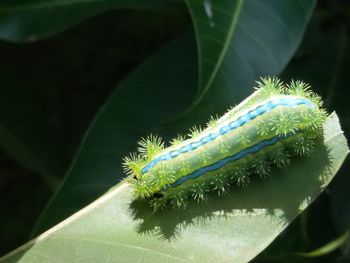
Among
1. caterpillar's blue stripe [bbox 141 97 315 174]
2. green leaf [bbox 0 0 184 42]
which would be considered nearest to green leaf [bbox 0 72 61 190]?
green leaf [bbox 0 0 184 42]

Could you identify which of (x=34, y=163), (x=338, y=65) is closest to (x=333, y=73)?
(x=338, y=65)

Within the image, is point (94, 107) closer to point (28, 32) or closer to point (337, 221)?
point (28, 32)

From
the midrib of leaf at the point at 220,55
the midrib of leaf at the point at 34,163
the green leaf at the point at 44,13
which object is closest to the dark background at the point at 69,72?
the midrib of leaf at the point at 34,163

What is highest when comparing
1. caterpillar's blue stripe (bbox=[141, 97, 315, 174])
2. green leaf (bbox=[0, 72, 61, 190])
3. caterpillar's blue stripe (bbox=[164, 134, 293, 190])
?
green leaf (bbox=[0, 72, 61, 190])

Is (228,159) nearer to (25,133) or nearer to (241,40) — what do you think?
(241,40)

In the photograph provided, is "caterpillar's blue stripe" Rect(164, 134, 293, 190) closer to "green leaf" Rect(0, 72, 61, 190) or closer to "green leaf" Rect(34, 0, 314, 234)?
"green leaf" Rect(34, 0, 314, 234)

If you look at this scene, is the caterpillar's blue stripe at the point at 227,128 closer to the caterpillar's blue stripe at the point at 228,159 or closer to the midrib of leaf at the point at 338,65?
the caterpillar's blue stripe at the point at 228,159
